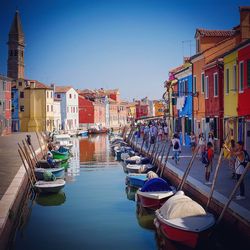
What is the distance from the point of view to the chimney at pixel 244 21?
24.0 meters

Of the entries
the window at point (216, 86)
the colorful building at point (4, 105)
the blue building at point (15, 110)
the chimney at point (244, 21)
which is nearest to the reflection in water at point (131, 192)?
the window at point (216, 86)

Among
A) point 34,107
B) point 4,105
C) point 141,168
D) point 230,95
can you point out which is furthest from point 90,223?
point 34,107

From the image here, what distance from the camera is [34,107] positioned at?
64688mm

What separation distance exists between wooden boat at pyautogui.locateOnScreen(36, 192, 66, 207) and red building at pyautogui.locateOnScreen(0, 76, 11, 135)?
114 feet

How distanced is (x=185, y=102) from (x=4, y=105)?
2989 centimetres

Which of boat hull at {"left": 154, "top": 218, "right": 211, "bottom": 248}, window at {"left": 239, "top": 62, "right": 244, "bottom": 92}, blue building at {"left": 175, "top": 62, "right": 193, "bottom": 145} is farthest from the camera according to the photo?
blue building at {"left": 175, "top": 62, "right": 193, "bottom": 145}

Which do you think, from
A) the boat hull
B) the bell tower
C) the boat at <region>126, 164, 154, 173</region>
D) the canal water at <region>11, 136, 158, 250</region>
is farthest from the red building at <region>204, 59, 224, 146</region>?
the bell tower

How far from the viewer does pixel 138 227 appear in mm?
13828

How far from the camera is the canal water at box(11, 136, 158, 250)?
12.2m

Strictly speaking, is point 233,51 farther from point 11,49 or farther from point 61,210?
point 11,49

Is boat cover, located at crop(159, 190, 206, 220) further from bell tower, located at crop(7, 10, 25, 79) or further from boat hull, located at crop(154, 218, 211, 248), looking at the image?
bell tower, located at crop(7, 10, 25, 79)

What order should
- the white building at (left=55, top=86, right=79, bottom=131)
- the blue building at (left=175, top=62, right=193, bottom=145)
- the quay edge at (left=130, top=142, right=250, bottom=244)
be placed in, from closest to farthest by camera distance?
1. the quay edge at (left=130, top=142, right=250, bottom=244)
2. the blue building at (left=175, top=62, right=193, bottom=145)
3. the white building at (left=55, top=86, right=79, bottom=131)

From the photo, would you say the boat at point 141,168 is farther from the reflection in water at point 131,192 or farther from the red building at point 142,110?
the red building at point 142,110

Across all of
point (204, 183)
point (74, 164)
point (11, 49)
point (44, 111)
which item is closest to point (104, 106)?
point (11, 49)
